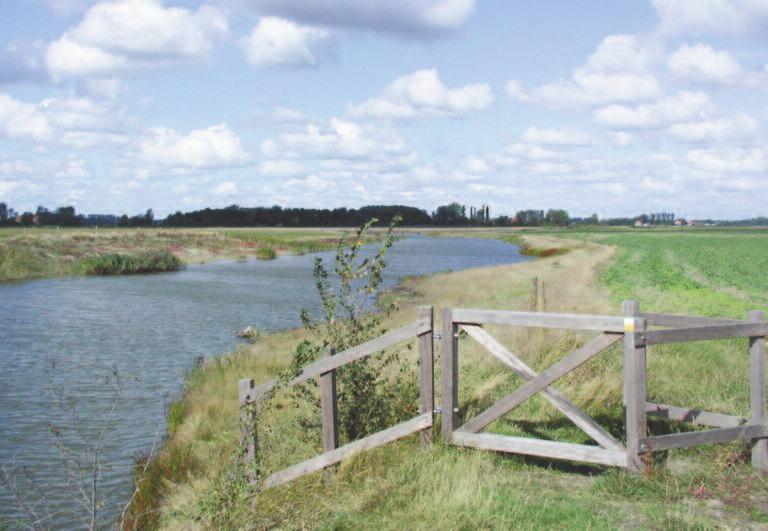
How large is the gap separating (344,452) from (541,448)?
1921mm

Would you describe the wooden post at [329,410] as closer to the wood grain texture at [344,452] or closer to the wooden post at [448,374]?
the wood grain texture at [344,452]

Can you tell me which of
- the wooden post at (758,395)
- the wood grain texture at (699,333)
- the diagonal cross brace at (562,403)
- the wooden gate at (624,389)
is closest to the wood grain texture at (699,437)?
the wooden gate at (624,389)

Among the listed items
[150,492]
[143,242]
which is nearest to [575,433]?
[150,492]

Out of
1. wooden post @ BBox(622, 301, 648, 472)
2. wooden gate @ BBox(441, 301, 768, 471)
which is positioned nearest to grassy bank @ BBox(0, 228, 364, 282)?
wooden gate @ BBox(441, 301, 768, 471)

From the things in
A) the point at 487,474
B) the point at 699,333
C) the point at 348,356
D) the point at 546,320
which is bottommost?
the point at 487,474

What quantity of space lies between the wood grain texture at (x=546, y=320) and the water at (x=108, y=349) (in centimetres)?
357

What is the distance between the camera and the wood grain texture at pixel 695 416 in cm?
779

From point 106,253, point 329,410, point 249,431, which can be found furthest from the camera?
point 106,253

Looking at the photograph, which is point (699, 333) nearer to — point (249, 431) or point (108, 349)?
point (249, 431)

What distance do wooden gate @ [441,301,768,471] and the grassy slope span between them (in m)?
0.24

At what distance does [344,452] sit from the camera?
714 centimetres

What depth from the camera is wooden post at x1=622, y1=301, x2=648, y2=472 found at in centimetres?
649

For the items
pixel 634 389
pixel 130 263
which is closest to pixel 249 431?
pixel 634 389

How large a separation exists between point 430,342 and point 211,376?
27.9 ft
